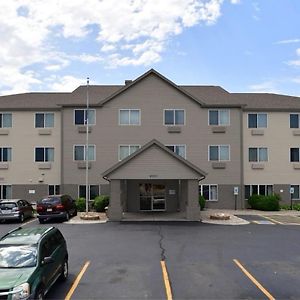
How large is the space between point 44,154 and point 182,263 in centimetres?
2405

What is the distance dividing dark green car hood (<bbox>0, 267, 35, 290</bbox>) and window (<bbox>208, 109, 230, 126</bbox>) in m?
28.1

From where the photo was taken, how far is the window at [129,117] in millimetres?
35062

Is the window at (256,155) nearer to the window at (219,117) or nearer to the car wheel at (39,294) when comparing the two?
the window at (219,117)

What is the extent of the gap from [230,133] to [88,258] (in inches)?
913

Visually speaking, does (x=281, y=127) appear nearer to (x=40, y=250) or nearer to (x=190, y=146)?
(x=190, y=146)

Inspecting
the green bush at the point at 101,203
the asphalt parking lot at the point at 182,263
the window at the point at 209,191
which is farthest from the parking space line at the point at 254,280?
the window at the point at 209,191

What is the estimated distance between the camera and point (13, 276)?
8.44 metres

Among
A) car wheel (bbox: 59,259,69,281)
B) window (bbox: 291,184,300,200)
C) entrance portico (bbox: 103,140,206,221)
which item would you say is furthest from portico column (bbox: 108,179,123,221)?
window (bbox: 291,184,300,200)

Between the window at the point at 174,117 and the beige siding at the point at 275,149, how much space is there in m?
5.27

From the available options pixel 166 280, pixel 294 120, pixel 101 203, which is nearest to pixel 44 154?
pixel 101 203

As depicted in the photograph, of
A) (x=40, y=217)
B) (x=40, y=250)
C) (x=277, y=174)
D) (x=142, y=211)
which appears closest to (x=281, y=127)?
(x=277, y=174)

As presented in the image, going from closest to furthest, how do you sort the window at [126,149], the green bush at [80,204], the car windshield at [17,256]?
the car windshield at [17,256] < the green bush at [80,204] < the window at [126,149]

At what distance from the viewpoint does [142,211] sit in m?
31.4

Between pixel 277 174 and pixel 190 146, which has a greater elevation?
pixel 190 146
